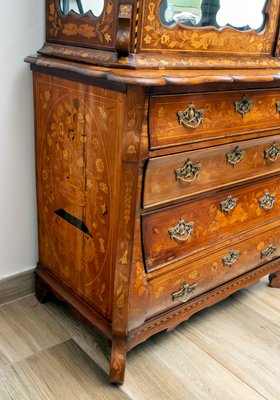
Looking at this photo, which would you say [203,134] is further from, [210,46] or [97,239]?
[97,239]

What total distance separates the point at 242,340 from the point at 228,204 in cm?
52

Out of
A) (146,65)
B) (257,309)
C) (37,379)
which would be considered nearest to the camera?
(146,65)

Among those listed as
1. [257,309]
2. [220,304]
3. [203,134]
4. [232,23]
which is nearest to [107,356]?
[220,304]

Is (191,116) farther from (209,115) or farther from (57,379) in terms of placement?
(57,379)

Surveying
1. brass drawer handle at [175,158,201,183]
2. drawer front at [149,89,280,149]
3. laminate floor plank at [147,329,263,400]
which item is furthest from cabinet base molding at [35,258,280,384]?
drawer front at [149,89,280,149]

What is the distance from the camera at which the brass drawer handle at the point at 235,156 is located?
126 cm

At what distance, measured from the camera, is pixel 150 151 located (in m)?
1.03

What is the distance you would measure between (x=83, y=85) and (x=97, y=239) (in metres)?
0.45

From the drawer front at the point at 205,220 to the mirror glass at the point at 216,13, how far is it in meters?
0.51

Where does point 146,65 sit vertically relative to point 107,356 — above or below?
above

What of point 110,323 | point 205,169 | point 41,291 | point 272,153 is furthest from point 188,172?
point 41,291

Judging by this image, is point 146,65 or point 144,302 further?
point 144,302

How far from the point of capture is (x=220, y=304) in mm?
1666

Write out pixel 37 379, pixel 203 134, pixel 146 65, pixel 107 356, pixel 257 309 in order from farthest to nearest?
pixel 257 309 < pixel 107 356 < pixel 37 379 < pixel 203 134 < pixel 146 65
